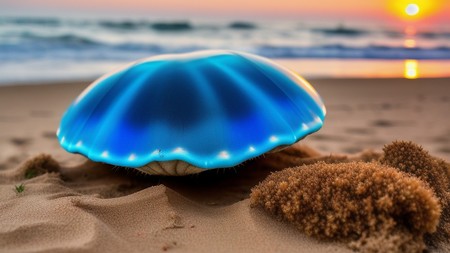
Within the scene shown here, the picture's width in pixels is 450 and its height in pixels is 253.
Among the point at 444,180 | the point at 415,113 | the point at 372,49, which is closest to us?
the point at 444,180

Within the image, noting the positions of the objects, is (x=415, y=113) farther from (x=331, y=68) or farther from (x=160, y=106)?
(x=331, y=68)

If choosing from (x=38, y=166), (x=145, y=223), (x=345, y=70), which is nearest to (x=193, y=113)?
(x=145, y=223)

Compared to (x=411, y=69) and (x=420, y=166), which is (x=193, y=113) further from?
(x=411, y=69)

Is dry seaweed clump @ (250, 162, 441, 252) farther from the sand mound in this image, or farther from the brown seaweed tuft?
the brown seaweed tuft

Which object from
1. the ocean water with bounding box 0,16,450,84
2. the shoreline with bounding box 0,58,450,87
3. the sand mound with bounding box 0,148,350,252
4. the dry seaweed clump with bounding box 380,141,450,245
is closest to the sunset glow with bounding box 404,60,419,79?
the shoreline with bounding box 0,58,450,87

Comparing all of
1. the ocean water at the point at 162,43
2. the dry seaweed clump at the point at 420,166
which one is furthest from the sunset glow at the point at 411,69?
the dry seaweed clump at the point at 420,166

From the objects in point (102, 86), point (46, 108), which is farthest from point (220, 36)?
point (102, 86)

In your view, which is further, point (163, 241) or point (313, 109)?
point (313, 109)
